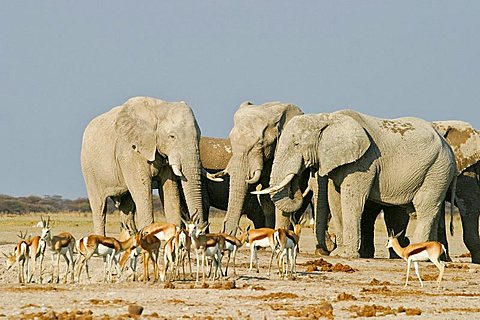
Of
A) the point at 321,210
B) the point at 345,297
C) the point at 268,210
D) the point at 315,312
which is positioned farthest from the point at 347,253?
the point at 315,312

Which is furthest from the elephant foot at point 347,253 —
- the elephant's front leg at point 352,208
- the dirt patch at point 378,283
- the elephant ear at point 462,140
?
the dirt patch at point 378,283

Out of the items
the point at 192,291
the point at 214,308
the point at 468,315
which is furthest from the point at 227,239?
the point at 468,315

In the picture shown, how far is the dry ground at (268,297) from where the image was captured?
18.3 metres

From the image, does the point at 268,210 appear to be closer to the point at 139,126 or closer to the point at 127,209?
the point at 127,209

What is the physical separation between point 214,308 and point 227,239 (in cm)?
548

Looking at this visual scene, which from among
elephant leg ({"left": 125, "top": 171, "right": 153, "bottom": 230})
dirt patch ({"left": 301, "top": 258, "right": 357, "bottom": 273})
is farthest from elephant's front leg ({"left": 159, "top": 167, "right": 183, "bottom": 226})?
dirt patch ({"left": 301, "top": 258, "right": 357, "bottom": 273})

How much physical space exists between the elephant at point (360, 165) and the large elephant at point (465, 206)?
2.36 meters

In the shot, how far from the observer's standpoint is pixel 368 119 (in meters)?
31.5

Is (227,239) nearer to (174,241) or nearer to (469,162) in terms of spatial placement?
(174,241)

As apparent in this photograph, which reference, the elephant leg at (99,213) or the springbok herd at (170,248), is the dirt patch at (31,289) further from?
the elephant leg at (99,213)

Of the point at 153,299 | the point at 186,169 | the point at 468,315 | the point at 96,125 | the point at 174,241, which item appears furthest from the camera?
the point at 96,125

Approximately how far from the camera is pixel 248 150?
31812 millimetres

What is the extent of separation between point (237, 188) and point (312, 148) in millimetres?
2394

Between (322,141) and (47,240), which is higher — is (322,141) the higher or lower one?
the higher one
